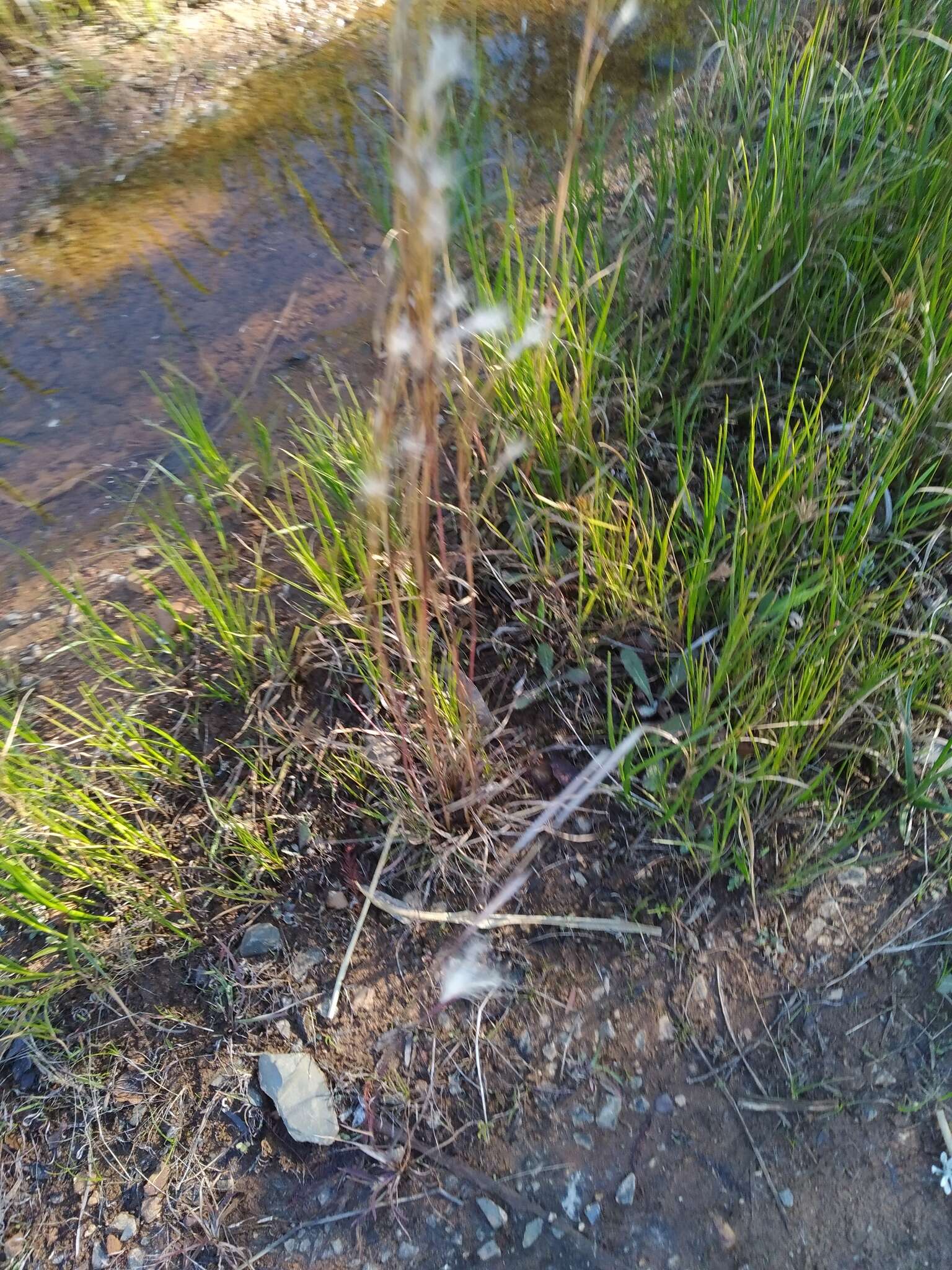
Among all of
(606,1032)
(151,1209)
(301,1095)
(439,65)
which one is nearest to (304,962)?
(301,1095)

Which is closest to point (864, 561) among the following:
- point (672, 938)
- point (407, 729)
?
point (672, 938)

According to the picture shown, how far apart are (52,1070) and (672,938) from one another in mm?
923

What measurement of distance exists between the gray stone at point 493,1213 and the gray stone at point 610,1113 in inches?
6.9

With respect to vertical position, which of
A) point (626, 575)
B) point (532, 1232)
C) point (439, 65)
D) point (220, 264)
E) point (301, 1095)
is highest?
point (439, 65)

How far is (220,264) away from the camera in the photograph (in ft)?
7.51

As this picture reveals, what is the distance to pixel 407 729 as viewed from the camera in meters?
1.34

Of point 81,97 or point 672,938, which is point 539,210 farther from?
point 672,938

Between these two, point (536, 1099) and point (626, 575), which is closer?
point (536, 1099)

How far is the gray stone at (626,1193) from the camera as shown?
1.20 meters

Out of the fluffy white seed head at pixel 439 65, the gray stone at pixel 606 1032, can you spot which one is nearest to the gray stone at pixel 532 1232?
the gray stone at pixel 606 1032

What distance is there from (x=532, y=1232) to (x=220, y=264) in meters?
2.22

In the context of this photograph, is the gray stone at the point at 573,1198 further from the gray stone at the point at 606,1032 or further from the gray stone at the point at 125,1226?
the gray stone at the point at 125,1226

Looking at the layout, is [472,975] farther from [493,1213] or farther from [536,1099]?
[493,1213]

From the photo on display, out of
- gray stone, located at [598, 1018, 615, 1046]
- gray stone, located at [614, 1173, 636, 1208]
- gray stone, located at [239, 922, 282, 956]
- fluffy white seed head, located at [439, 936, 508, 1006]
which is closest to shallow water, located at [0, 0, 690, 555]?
gray stone, located at [239, 922, 282, 956]
